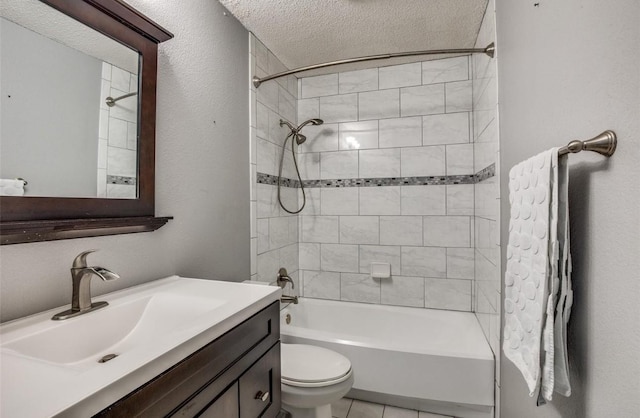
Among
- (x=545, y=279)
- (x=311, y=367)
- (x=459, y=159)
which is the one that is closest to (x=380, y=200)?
(x=459, y=159)

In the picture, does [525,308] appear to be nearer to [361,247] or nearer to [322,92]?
[361,247]

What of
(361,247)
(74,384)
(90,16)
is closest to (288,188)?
(361,247)

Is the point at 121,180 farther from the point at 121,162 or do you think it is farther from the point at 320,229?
the point at 320,229

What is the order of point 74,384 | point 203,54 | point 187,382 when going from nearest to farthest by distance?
point 74,384 → point 187,382 → point 203,54

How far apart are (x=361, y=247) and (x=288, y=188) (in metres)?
0.80

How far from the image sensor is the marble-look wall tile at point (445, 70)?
224 centimetres

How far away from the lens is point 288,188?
2488mm

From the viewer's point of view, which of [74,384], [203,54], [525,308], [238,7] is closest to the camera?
[74,384]

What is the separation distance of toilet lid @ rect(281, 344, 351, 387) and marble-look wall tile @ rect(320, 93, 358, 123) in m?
1.83

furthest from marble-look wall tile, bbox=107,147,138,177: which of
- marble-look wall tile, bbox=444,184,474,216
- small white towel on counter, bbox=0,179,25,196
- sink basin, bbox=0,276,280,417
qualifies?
marble-look wall tile, bbox=444,184,474,216

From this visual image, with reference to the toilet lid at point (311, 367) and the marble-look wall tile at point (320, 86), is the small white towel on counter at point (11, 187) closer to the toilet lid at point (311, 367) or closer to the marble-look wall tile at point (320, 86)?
the toilet lid at point (311, 367)

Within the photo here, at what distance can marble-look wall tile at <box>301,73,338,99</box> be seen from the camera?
256 centimetres

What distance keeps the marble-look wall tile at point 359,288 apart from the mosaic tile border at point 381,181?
2.60ft

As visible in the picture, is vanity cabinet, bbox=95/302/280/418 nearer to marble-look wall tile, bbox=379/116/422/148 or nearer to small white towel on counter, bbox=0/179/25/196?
small white towel on counter, bbox=0/179/25/196
